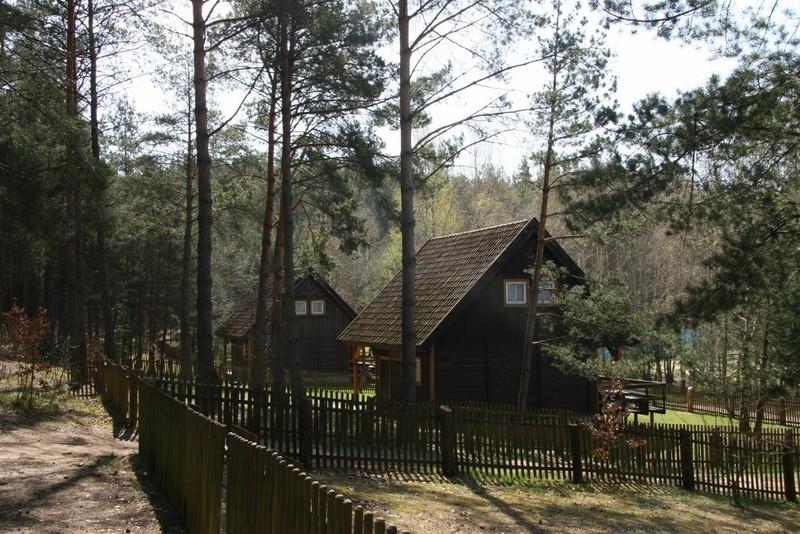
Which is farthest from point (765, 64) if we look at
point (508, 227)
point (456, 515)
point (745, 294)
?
point (508, 227)

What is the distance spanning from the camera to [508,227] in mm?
26594

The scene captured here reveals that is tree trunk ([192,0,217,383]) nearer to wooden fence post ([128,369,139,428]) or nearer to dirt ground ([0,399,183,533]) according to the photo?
wooden fence post ([128,369,139,428])

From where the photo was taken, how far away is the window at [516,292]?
26.2 metres

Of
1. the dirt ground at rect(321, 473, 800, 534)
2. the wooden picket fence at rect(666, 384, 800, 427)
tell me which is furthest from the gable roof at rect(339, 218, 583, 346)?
the wooden picket fence at rect(666, 384, 800, 427)

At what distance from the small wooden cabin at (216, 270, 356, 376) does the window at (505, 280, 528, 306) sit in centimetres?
2023

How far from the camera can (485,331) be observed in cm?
2589

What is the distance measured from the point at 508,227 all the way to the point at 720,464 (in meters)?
12.0

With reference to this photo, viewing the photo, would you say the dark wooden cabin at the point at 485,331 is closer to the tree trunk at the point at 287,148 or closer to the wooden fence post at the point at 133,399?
the tree trunk at the point at 287,148

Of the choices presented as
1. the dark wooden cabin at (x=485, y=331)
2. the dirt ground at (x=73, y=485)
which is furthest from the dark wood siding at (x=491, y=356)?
the dirt ground at (x=73, y=485)

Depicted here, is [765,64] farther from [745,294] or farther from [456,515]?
[456,515]

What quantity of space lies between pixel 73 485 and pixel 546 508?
278 inches

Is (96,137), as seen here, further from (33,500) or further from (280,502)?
(280,502)

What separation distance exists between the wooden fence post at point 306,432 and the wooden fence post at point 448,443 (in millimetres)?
2574

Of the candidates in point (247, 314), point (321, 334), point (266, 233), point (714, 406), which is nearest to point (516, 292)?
point (266, 233)
